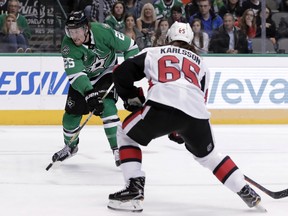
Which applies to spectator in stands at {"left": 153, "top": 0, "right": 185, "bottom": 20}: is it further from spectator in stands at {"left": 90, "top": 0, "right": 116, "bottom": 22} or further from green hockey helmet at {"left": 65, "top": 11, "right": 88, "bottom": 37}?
green hockey helmet at {"left": 65, "top": 11, "right": 88, "bottom": 37}

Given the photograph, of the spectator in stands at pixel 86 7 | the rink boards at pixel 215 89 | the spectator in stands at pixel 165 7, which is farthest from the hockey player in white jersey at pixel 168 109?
the spectator in stands at pixel 165 7

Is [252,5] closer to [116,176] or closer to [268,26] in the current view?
[268,26]

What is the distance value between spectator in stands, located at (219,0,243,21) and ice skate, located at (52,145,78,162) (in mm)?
3355

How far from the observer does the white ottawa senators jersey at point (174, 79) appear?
133 inches

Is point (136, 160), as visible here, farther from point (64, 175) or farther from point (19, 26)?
point (19, 26)

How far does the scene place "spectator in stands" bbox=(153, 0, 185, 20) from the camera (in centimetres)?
784

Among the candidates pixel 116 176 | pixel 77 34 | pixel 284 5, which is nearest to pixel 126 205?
pixel 116 176

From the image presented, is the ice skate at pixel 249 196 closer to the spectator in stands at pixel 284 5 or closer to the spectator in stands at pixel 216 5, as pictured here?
the spectator in stands at pixel 216 5

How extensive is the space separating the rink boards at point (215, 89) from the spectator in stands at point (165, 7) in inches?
26.0

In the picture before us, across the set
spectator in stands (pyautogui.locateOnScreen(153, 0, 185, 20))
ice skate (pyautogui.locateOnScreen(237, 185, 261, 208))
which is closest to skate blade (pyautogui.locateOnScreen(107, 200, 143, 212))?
ice skate (pyautogui.locateOnScreen(237, 185, 261, 208))

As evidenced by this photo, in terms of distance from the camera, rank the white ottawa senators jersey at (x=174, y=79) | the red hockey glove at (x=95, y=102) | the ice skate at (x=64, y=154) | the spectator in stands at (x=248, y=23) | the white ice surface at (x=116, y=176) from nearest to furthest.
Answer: the white ottawa senators jersey at (x=174, y=79), the white ice surface at (x=116, y=176), the red hockey glove at (x=95, y=102), the ice skate at (x=64, y=154), the spectator in stands at (x=248, y=23)

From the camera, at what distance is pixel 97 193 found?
4.03 m

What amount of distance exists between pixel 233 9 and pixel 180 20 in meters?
0.62

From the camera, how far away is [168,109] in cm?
337
